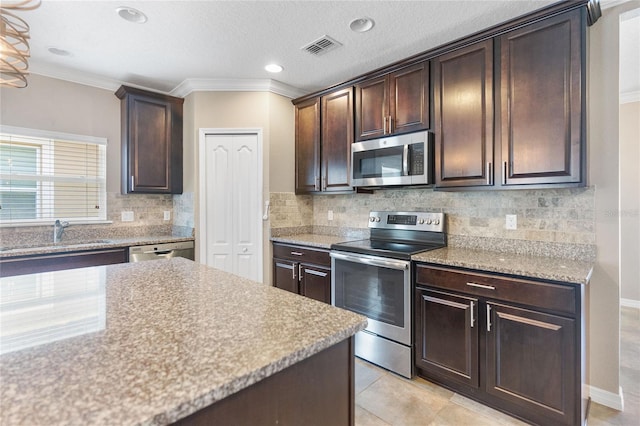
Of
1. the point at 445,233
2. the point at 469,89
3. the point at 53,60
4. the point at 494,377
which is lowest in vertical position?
the point at 494,377

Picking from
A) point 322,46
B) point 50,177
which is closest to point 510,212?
point 322,46

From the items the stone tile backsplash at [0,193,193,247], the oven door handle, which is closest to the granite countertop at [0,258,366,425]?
the oven door handle

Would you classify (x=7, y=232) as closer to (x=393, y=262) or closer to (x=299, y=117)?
(x=299, y=117)

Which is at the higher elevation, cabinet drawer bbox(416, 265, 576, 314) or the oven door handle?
the oven door handle

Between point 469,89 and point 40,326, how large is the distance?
8.70ft

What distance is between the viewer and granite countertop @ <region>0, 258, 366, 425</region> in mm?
575

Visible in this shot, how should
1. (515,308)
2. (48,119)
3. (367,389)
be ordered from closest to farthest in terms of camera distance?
1. (515,308)
2. (367,389)
3. (48,119)

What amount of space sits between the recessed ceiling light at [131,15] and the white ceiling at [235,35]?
38mm

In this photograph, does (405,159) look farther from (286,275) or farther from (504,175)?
(286,275)

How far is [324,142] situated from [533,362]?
2.53m

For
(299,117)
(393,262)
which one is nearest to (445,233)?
(393,262)

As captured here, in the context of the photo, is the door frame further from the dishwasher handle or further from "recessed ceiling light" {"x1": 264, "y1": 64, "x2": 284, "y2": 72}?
"recessed ceiling light" {"x1": 264, "y1": 64, "x2": 284, "y2": 72}

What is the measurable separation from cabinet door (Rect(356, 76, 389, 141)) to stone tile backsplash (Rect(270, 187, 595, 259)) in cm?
63

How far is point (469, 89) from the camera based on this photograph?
2.31 metres
